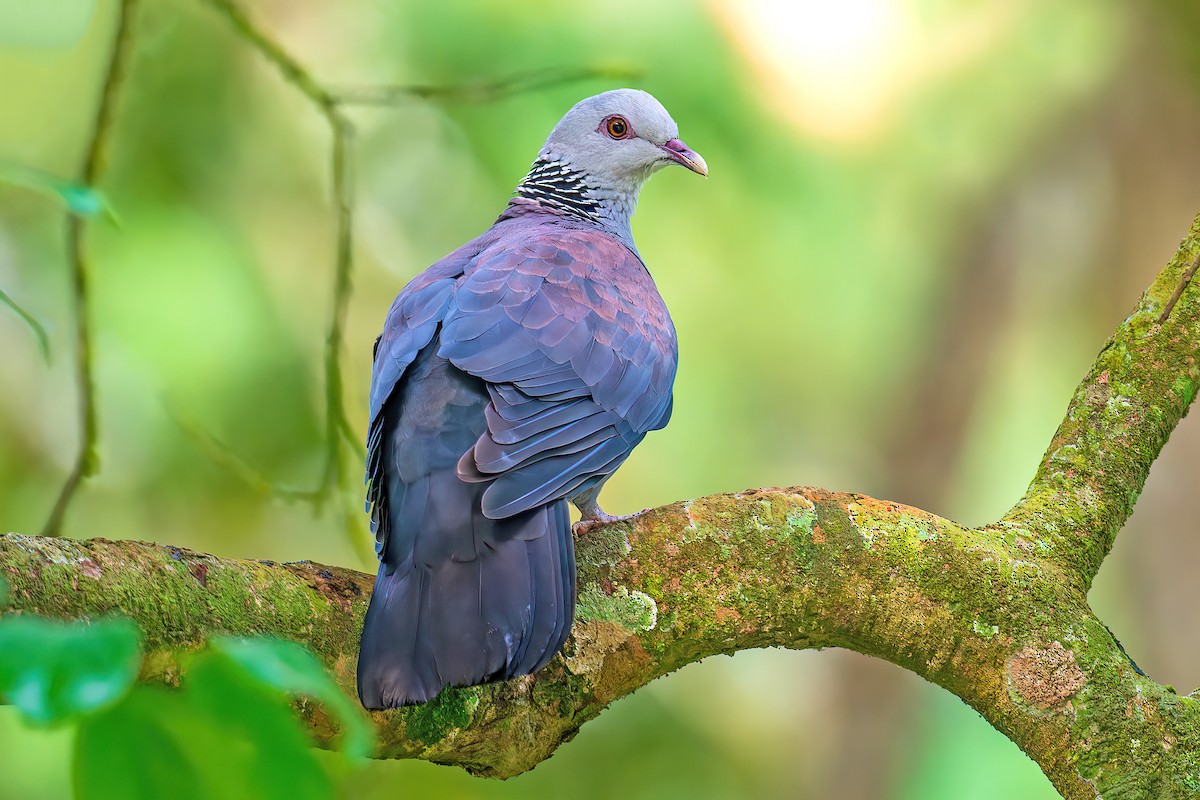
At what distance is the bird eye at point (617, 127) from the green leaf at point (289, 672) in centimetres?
366

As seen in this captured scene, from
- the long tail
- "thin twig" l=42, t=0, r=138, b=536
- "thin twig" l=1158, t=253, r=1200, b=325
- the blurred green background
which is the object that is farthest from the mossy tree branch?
the blurred green background

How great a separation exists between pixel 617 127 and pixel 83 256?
1925 mm

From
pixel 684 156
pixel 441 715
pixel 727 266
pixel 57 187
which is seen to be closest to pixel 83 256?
pixel 441 715

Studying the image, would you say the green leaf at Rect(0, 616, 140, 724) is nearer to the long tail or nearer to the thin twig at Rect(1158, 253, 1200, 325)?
the long tail

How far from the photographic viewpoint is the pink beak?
168 inches

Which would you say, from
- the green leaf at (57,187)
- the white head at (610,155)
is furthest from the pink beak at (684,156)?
the green leaf at (57,187)

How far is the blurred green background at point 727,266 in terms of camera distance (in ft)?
18.6

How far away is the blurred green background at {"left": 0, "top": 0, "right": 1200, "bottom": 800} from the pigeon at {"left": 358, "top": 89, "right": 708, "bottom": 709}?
2211 millimetres

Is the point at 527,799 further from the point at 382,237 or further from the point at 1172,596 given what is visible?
the point at 1172,596

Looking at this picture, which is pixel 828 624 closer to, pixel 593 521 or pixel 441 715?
pixel 593 521

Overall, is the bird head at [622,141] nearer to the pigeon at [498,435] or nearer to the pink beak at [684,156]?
the pink beak at [684,156]

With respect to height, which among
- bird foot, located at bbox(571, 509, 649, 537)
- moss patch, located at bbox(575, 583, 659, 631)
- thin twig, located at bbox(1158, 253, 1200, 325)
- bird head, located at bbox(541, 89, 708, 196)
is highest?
bird head, located at bbox(541, 89, 708, 196)

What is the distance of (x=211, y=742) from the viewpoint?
84 centimetres

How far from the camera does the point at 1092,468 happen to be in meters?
3.07
